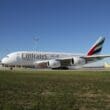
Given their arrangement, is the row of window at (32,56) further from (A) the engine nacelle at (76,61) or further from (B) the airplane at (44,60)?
(A) the engine nacelle at (76,61)

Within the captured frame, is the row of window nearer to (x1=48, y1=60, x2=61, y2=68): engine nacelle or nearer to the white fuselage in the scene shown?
the white fuselage

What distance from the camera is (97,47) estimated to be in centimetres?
8644

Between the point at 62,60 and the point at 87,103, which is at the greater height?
the point at 62,60

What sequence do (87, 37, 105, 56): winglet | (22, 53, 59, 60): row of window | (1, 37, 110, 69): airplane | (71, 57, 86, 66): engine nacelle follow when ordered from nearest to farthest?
1. (22, 53, 59, 60): row of window
2. (1, 37, 110, 69): airplane
3. (71, 57, 86, 66): engine nacelle
4. (87, 37, 105, 56): winglet

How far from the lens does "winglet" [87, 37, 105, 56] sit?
84.7 meters

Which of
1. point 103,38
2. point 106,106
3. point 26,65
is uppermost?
point 103,38

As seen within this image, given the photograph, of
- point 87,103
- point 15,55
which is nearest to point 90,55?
point 15,55

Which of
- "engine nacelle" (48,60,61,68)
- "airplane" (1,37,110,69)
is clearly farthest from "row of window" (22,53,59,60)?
"engine nacelle" (48,60,61,68)

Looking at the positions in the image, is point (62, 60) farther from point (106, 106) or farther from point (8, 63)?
point (106, 106)

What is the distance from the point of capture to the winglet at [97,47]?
8469cm

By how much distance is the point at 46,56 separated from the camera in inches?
2953

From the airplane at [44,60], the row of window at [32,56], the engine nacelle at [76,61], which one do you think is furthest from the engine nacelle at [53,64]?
the engine nacelle at [76,61]

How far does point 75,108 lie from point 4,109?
8.95ft

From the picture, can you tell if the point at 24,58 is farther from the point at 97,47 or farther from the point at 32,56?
the point at 97,47
